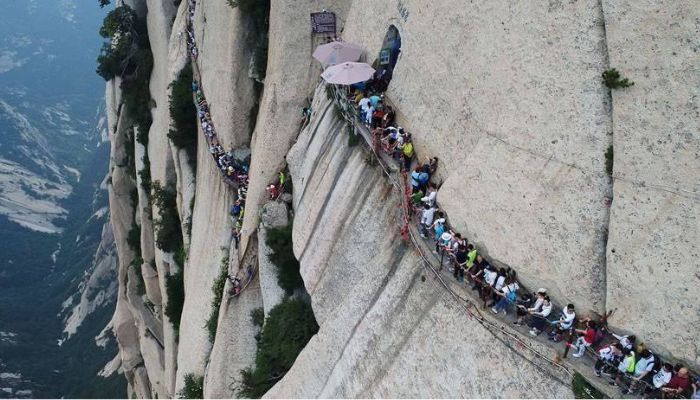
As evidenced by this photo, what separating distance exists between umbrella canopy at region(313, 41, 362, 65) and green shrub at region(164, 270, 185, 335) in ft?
75.3

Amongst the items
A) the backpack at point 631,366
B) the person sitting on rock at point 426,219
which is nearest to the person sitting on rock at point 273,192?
the person sitting on rock at point 426,219

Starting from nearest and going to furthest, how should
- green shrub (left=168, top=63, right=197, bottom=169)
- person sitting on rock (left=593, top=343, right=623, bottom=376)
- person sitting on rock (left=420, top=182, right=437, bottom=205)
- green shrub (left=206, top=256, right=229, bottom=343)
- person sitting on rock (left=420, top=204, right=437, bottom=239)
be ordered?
person sitting on rock (left=593, top=343, right=623, bottom=376) → person sitting on rock (left=420, top=204, right=437, bottom=239) → person sitting on rock (left=420, top=182, right=437, bottom=205) → green shrub (left=206, top=256, right=229, bottom=343) → green shrub (left=168, top=63, right=197, bottom=169)

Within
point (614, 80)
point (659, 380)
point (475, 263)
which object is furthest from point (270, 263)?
point (659, 380)

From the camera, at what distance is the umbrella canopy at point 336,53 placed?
75.4 ft

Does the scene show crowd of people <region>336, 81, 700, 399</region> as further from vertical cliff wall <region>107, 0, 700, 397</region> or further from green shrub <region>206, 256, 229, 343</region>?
green shrub <region>206, 256, 229, 343</region>

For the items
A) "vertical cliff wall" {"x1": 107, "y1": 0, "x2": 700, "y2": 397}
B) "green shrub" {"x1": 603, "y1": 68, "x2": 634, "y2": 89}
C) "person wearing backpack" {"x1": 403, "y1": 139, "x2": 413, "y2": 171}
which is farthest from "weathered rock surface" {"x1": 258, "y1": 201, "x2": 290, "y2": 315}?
"green shrub" {"x1": 603, "y1": 68, "x2": 634, "y2": 89}

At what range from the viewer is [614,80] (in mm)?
12180

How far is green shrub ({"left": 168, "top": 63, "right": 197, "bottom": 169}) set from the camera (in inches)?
1458

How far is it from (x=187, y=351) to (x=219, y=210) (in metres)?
8.78

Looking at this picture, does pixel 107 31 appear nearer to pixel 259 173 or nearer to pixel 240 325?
pixel 259 173

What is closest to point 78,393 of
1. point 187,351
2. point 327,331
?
point 187,351

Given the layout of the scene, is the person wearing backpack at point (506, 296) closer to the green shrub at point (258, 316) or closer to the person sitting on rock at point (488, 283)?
the person sitting on rock at point (488, 283)

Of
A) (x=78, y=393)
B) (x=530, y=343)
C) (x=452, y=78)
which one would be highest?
(x=452, y=78)

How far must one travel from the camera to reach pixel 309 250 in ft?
72.4
